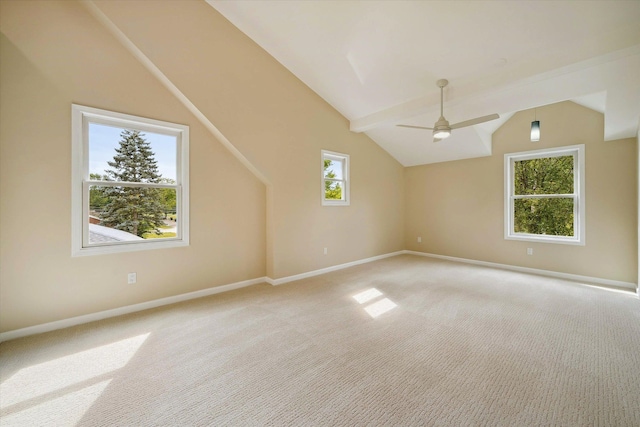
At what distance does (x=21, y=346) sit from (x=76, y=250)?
93 cm

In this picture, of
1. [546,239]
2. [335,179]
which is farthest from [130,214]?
[546,239]

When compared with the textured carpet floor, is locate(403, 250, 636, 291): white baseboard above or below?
above

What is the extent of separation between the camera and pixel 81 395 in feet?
5.88

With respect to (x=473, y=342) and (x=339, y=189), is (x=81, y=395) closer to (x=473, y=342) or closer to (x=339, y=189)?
(x=473, y=342)

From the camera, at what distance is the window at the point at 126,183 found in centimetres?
286

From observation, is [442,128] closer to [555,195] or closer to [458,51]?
[458,51]

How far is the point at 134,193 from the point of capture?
3.24m

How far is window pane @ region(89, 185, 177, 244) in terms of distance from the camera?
299 centimetres

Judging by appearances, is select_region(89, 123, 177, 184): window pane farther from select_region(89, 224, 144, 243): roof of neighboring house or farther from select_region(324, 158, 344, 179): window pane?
select_region(324, 158, 344, 179): window pane

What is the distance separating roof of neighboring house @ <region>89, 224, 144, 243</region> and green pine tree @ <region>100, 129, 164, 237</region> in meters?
0.05

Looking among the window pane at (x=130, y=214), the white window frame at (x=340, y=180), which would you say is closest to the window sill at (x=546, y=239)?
Answer: the white window frame at (x=340, y=180)

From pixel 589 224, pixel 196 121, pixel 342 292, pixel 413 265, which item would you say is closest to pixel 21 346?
pixel 196 121

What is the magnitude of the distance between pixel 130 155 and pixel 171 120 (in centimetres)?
67

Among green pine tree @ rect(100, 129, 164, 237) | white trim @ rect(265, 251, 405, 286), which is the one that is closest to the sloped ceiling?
green pine tree @ rect(100, 129, 164, 237)
